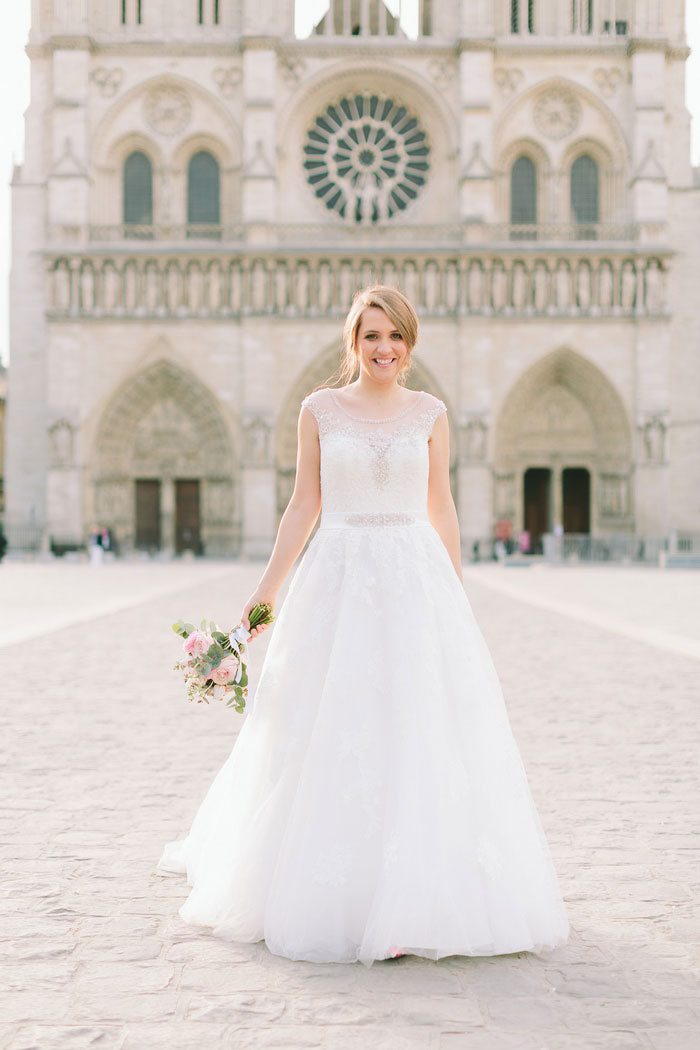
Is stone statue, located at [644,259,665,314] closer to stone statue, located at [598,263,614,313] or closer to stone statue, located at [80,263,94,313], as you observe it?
stone statue, located at [598,263,614,313]

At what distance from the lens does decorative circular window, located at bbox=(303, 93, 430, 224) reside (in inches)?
1342

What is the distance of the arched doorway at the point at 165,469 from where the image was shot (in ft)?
111

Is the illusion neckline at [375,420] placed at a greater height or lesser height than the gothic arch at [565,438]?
lesser

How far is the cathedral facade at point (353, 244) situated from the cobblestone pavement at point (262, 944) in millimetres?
25022

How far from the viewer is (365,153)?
34.2 m

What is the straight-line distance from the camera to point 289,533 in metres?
3.61

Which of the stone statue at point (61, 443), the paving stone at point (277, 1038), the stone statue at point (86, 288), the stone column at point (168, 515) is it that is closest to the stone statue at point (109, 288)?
the stone statue at point (86, 288)

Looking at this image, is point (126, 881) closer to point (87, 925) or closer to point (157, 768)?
point (87, 925)

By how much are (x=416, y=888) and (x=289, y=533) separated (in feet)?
3.87

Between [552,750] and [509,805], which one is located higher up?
[509,805]

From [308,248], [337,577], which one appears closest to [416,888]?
[337,577]

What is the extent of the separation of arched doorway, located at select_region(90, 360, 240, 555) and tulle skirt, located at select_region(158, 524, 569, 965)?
3032cm

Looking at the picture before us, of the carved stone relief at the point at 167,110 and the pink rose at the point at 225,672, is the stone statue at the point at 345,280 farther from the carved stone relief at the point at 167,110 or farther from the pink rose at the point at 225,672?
the pink rose at the point at 225,672

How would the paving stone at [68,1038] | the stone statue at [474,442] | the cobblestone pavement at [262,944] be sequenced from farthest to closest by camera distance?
the stone statue at [474,442], the cobblestone pavement at [262,944], the paving stone at [68,1038]
